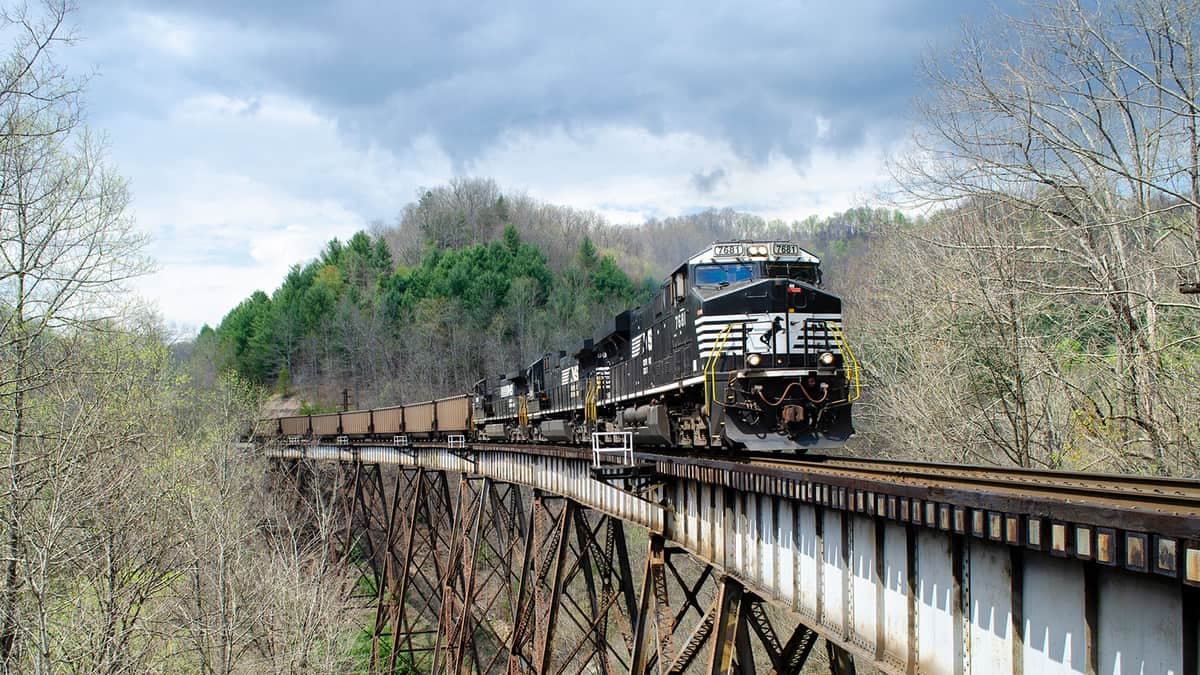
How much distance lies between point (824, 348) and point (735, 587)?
3584 millimetres

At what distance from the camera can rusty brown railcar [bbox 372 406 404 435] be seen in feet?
107

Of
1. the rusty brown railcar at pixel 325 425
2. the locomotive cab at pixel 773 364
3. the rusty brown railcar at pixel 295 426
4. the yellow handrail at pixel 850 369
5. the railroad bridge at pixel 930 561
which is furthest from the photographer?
the rusty brown railcar at pixel 295 426

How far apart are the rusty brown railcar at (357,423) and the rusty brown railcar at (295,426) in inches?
211

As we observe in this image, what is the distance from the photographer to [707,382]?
10352 mm

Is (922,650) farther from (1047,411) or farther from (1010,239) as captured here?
(1010,239)

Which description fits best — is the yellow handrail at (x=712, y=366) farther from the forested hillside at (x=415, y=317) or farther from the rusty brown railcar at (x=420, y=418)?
the forested hillside at (x=415, y=317)

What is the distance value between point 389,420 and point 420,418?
3696 millimetres

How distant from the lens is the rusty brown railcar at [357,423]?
36.1 m

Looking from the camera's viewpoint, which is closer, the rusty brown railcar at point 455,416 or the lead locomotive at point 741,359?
the lead locomotive at point 741,359

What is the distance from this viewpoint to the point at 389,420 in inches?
1334

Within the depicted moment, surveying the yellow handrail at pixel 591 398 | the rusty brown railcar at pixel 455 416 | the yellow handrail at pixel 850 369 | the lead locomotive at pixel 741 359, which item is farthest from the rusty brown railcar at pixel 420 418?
the yellow handrail at pixel 850 369

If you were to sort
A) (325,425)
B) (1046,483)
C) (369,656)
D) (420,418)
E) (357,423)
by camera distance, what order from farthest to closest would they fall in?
(325,425) < (357,423) < (420,418) < (369,656) < (1046,483)

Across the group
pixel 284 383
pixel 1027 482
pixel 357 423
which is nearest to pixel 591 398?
pixel 1027 482

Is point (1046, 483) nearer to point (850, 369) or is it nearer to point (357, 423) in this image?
point (850, 369)
